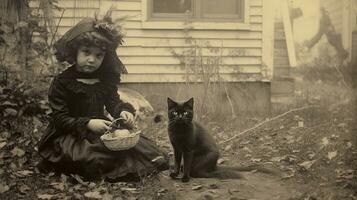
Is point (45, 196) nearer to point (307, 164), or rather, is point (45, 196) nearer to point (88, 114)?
point (88, 114)

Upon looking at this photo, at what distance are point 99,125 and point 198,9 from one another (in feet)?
3.60

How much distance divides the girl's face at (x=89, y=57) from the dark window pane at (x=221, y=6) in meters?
0.84

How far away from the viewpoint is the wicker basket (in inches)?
91.6

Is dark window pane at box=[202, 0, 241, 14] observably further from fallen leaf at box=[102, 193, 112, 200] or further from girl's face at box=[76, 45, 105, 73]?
fallen leaf at box=[102, 193, 112, 200]

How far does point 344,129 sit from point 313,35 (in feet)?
2.08

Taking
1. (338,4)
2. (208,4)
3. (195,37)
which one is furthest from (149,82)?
(338,4)

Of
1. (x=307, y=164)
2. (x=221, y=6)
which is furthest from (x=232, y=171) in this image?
(x=221, y=6)

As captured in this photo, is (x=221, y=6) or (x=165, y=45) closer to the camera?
(x=221, y=6)

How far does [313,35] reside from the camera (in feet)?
9.22

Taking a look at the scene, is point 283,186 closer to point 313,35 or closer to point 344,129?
point 344,129

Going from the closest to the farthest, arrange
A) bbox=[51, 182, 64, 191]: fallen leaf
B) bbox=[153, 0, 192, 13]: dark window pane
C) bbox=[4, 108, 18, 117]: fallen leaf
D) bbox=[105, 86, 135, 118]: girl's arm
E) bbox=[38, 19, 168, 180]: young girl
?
bbox=[51, 182, 64, 191]: fallen leaf → bbox=[38, 19, 168, 180]: young girl → bbox=[105, 86, 135, 118]: girl's arm → bbox=[153, 0, 192, 13]: dark window pane → bbox=[4, 108, 18, 117]: fallen leaf

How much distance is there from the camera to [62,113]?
8.11 ft

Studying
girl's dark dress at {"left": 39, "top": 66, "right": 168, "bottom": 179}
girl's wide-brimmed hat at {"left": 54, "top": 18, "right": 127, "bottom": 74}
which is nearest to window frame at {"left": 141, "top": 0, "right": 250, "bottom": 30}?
girl's wide-brimmed hat at {"left": 54, "top": 18, "right": 127, "bottom": 74}

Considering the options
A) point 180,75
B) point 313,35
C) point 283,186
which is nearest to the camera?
point 283,186
